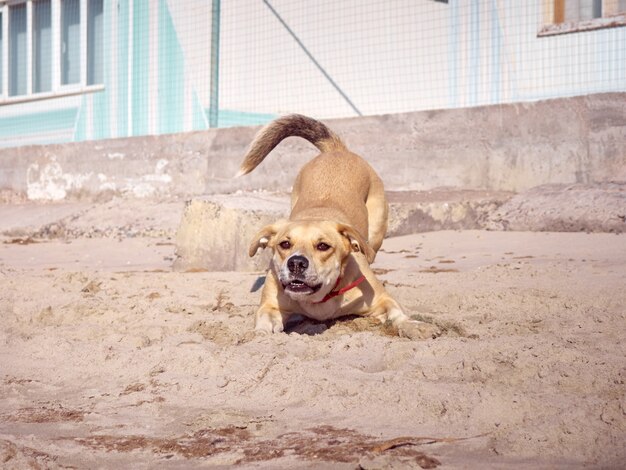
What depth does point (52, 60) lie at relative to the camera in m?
13.6

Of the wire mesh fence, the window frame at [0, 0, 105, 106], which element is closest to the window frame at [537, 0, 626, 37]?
the wire mesh fence

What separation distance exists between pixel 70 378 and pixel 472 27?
25.8 ft

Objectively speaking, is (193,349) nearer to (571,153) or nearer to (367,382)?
(367,382)

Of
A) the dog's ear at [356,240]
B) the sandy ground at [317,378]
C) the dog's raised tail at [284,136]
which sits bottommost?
the sandy ground at [317,378]

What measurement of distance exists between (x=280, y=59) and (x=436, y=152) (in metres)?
3.11

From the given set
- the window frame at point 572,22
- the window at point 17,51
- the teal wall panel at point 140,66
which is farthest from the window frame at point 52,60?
the window frame at point 572,22

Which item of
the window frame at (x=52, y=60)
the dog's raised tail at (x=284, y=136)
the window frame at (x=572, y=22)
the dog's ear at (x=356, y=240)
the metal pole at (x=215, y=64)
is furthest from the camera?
the window frame at (x=52, y=60)

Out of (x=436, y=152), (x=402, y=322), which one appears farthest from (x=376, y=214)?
(x=436, y=152)

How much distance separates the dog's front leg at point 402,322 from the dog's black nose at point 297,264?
576 millimetres

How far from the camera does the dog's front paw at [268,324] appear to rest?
12.8 ft

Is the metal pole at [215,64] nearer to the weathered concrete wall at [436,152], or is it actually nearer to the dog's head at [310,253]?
the weathered concrete wall at [436,152]

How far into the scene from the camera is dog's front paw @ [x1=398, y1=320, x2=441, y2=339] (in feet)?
11.8

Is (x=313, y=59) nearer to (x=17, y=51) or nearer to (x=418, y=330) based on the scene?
(x=17, y=51)

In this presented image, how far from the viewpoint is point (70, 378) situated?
3.04 m
